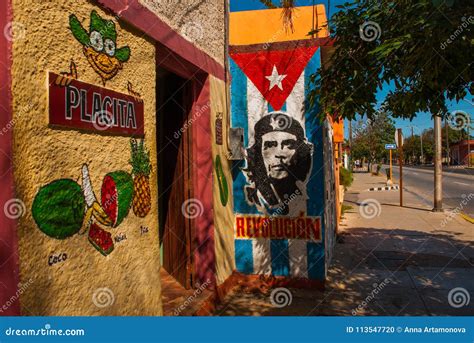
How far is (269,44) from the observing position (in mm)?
5680

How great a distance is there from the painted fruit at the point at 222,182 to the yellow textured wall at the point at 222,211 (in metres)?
0.07

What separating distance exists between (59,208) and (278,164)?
149 inches

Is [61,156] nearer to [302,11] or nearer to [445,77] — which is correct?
[445,77]

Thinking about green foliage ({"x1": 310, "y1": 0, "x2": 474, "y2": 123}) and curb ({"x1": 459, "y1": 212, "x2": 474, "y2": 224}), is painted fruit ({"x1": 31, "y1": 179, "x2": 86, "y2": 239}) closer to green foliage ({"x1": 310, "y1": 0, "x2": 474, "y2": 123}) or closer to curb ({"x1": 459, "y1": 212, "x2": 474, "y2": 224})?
green foliage ({"x1": 310, "y1": 0, "x2": 474, "y2": 123})

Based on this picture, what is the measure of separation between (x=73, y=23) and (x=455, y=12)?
9.17ft

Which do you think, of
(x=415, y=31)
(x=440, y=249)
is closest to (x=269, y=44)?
(x=415, y=31)

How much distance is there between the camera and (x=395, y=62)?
406cm

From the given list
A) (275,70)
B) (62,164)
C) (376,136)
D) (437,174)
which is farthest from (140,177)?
(376,136)

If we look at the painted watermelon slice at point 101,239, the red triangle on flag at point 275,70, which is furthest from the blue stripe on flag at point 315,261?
the painted watermelon slice at point 101,239

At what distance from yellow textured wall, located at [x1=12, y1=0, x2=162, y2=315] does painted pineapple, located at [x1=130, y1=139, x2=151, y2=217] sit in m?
0.09

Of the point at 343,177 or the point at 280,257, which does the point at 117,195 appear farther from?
the point at 343,177

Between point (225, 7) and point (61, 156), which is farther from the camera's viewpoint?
point (225, 7)

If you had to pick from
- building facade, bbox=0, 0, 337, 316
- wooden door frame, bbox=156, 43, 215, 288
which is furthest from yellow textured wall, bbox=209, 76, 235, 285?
wooden door frame, bbox=156, 43, 215, 288

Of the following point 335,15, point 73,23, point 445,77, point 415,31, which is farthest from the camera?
point 335,15
